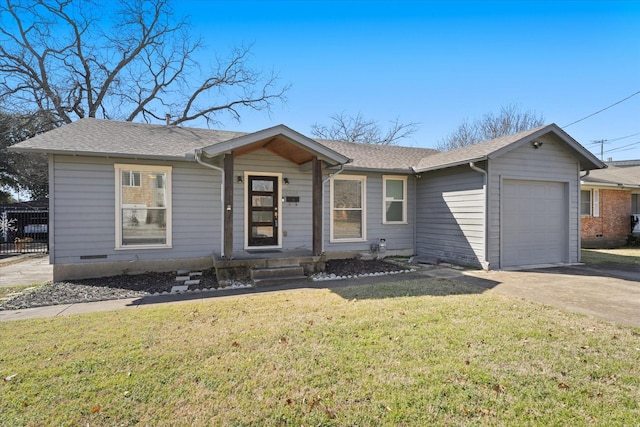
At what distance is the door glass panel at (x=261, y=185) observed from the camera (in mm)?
8781

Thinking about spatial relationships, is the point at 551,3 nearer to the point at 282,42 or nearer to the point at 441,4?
Answer: the point at 441,4

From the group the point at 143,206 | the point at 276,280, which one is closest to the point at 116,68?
the point at 143,206

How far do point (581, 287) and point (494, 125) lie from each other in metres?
25.1

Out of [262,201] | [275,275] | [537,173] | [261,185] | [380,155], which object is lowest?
[275,275]

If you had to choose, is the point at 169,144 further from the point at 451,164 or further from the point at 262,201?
the point at 451,164

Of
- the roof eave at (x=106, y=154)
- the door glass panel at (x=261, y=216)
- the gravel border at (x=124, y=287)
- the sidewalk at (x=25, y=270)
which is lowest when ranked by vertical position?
the sidewalk at (x=25, y=270)

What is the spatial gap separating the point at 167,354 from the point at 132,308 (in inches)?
92.6

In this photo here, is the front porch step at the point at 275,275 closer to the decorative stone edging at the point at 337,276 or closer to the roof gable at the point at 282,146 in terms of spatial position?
the decorative stone edging at the point at 337,276

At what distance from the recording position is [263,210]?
8.88 metres

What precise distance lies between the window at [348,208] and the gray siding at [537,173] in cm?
361

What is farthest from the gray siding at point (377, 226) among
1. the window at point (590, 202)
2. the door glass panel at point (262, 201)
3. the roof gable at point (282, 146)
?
the window at point (590, 202)

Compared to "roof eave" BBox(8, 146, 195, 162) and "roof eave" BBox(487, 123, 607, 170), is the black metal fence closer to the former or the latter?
"roof eave" BBox(8, 146, 195, 162)

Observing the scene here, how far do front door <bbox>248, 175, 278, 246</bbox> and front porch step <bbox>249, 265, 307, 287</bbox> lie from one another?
1802 millimetres

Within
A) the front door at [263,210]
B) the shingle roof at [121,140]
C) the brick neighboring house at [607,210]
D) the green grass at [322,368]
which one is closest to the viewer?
the green grass at [322,368]
